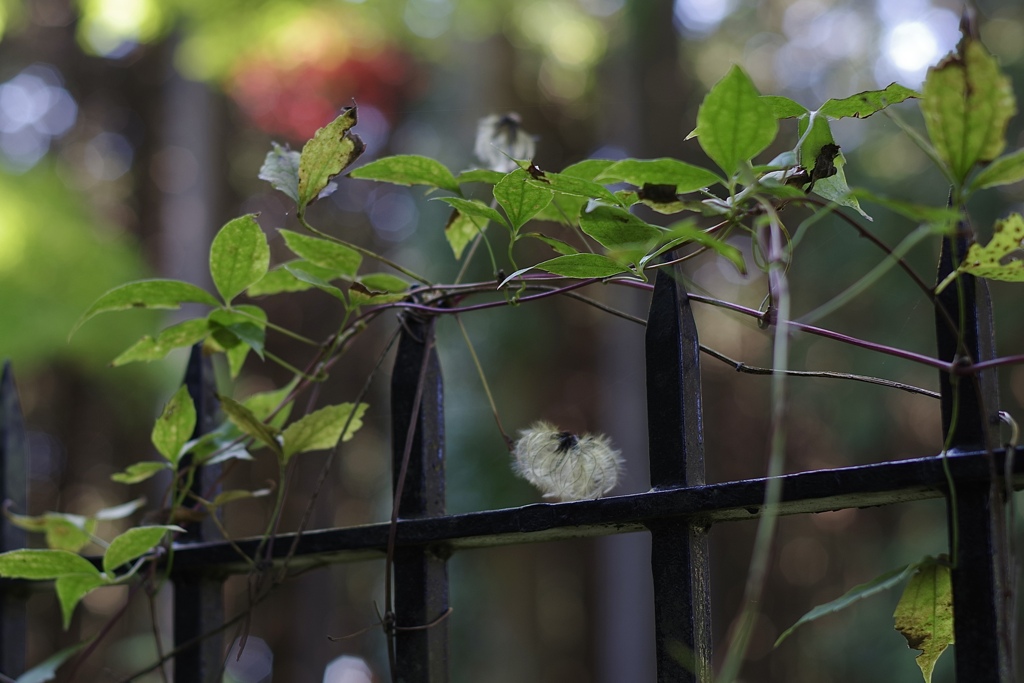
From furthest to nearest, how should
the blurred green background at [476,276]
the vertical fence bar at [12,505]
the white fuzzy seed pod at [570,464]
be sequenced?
the blurred green background at [476,276], the vertical fence bar at [12,505], the white fuzzy seed pod at [570,464]

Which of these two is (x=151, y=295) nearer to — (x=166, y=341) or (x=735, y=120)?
(x=166, y=341)

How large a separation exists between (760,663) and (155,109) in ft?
18.5

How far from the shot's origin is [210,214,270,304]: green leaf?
571 millimetres

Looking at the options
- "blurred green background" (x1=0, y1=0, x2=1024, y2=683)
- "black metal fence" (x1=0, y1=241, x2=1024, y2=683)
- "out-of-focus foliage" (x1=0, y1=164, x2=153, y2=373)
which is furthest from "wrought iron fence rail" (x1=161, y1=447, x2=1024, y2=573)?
"out-of-focus foliage" (x1=0, y1=164, x2=153, y2=373)

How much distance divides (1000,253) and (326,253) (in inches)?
16.5

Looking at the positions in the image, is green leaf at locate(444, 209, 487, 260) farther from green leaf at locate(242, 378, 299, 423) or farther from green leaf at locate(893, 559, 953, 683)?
green leaf at locate(893, 559, 953, 683)

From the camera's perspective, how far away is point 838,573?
505 cm

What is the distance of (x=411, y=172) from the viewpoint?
555mm

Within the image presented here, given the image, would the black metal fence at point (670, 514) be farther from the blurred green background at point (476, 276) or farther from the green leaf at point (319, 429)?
the blurred green background at point (476, 276)

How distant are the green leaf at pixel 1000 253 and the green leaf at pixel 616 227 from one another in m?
0.16

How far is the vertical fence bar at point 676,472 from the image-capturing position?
49cm

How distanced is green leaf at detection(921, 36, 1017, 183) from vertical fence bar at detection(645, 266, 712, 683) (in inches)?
7.0

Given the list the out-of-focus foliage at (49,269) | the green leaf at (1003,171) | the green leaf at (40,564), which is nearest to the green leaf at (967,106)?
the green leaf at (1003,171)

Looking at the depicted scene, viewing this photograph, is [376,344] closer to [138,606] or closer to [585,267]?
A: [138,606]
